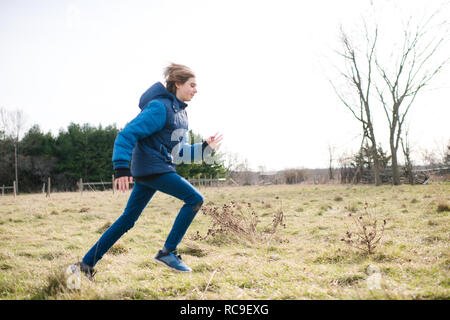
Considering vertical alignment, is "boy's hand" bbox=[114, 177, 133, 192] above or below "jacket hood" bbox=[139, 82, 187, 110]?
below

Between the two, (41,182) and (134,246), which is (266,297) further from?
(41,182)

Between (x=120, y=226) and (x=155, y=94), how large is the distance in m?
1.18

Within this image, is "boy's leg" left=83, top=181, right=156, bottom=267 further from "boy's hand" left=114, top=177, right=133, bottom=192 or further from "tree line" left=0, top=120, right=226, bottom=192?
"tree line" left=0, top=120, right=226, bottom=192

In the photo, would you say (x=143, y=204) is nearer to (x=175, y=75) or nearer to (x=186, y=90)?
(x=186, y=90)

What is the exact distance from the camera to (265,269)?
296 cm

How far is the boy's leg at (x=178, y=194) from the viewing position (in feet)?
8.22

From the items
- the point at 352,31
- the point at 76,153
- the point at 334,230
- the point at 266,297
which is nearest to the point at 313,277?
the point at 266,297


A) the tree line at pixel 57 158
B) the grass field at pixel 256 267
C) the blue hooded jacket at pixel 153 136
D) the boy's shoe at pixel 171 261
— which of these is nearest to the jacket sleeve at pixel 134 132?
the blue hooded jacket at pixel 153 136

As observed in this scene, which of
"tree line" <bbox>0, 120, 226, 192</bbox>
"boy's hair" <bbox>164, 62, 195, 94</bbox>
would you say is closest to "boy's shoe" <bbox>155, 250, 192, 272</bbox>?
"boy's hair" <bbox>164, 62, 195, 94</bbox>

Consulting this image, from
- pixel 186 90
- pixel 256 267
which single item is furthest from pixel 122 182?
pixel 256 267

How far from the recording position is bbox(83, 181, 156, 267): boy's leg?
2.51m

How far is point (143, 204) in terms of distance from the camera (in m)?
2.65

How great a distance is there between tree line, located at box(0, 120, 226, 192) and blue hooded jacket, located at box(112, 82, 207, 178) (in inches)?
1223

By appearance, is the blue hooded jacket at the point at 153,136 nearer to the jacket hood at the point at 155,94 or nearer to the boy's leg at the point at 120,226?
the jacket hood at the point at 155,94
